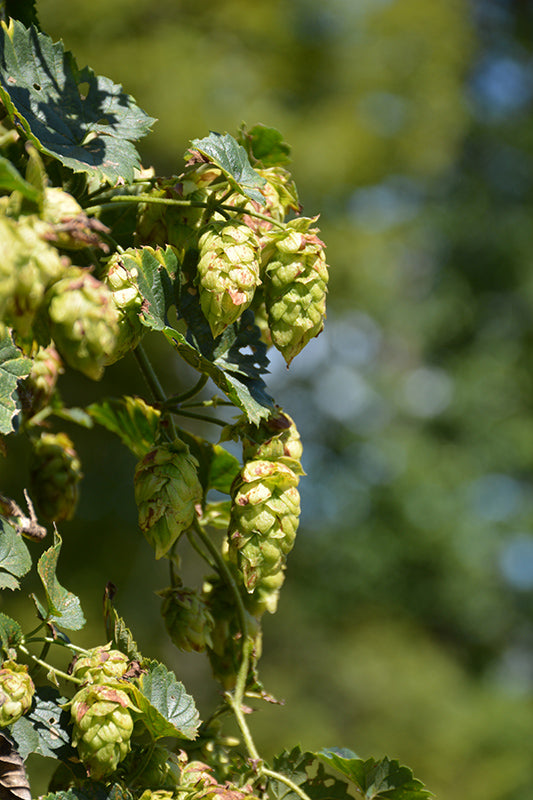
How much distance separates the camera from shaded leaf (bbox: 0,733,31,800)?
1.32 feet

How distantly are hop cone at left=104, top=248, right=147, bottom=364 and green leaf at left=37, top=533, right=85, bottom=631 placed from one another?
0.12 m

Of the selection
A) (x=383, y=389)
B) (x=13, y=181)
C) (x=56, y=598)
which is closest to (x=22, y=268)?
(x=13, y=181)

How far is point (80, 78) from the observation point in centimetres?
50

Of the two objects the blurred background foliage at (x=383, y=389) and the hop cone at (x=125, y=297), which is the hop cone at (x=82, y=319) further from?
the blurred background foliage at (x=383, y=389)

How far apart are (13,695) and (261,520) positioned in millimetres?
151

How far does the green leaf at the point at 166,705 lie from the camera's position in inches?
17.3

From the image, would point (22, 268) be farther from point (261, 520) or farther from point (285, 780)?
point (285, 780)

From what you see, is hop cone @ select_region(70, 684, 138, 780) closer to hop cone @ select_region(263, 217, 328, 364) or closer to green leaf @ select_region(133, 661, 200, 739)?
green leaf @ select_region(133, 661, 200, 739)

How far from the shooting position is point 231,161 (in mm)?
460

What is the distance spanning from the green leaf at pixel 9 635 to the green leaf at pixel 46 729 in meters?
0.03

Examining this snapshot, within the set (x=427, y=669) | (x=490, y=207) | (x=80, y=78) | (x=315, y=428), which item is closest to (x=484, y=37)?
(x=490, y=207)

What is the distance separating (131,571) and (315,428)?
254 centimetres

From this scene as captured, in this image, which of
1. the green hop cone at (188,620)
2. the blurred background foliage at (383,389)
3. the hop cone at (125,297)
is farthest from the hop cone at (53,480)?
the blurred background foliage at (383,389)

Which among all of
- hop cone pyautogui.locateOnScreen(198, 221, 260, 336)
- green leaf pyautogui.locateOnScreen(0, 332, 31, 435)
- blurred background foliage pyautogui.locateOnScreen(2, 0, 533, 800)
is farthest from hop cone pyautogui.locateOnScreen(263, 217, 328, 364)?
blurred background foliage pyautogui.locateOnScreen(2, 0, 533, 800)
